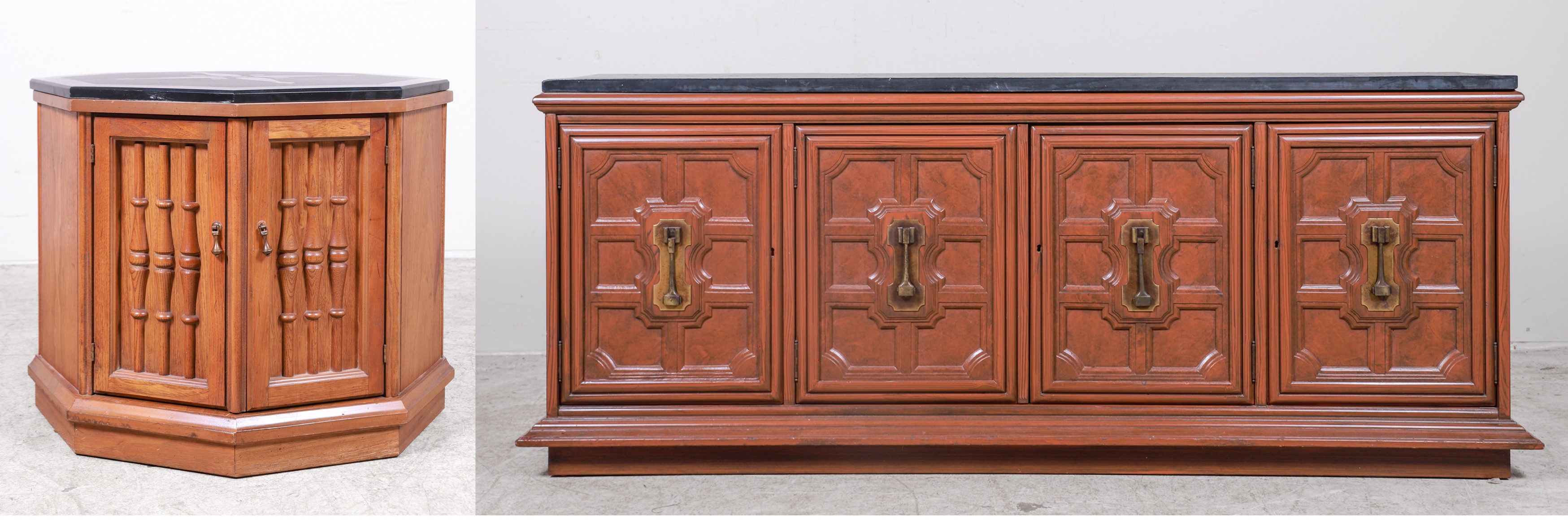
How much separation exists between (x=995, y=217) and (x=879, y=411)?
1.89ft

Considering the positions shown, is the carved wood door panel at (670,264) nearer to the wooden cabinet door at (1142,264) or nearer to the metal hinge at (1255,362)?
the wooden cabinet door at (1142,264)

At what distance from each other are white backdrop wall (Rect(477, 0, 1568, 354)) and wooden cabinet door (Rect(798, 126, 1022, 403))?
1566mm

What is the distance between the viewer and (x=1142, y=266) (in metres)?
3.13

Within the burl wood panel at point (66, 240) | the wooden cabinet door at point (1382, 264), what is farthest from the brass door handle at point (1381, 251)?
the burl wood panel at point (66, 240)

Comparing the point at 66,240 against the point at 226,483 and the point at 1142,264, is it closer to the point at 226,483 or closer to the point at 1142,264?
the point at 226,483

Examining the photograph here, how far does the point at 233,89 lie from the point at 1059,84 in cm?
199

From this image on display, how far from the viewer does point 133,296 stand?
3.22m

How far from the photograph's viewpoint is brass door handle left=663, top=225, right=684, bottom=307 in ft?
10.3

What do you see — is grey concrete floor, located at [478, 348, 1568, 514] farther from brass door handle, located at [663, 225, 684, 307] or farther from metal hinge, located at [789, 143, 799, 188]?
metal hinge, located at [789, 143, 799, 188]

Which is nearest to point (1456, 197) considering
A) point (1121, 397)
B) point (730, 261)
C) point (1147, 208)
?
point (1147, 208)

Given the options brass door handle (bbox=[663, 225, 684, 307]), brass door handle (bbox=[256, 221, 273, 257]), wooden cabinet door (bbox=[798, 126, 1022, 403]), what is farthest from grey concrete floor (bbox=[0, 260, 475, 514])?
wooden cabinet door (bbox=[798, 126, 1022, 403])

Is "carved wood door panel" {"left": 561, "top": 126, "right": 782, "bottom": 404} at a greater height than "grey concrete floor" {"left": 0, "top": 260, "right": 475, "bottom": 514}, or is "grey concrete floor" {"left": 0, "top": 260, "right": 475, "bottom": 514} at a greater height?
"carved wood door panel" {"left": 561, "top": 126, "right": 782, "bottom": 404}

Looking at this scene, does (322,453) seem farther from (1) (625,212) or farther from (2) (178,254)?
(1) (625,212)

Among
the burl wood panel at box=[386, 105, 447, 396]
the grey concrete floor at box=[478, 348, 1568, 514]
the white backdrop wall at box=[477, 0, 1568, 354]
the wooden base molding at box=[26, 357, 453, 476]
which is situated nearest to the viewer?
the grey concrete floor at box=[478, 348, 1568, 514]
